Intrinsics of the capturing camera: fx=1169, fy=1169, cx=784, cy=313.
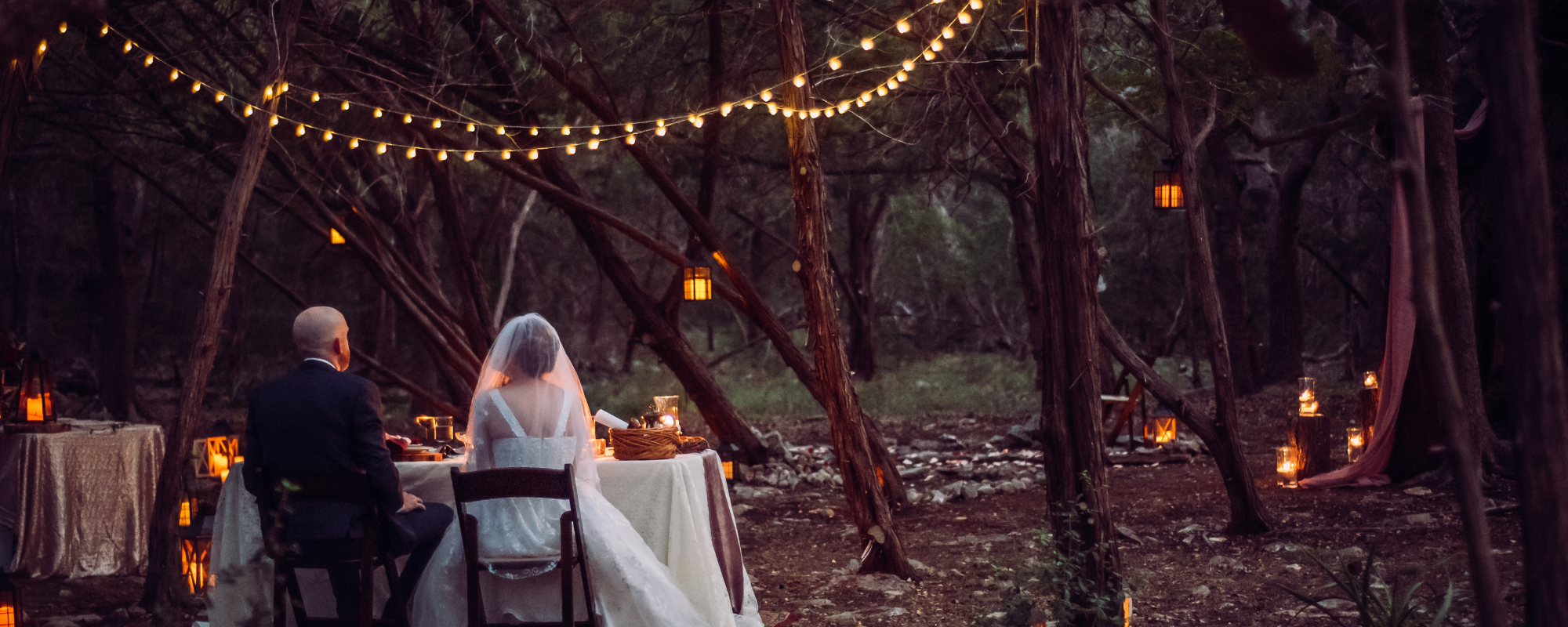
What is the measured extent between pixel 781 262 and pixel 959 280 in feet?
15.4

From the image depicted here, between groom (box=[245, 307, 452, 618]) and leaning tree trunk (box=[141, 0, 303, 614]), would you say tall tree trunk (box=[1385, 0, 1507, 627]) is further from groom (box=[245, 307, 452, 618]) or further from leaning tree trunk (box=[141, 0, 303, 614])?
leaning tree trunk (box=[141, 0, 303, 614])

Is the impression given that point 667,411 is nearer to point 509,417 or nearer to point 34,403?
point 509,417

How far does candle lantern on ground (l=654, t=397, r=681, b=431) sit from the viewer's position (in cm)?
534

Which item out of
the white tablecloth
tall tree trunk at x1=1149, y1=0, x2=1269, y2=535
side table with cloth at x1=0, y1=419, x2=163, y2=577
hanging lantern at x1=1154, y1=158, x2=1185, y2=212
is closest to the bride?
the white tablecloth

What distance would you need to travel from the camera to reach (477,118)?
12195 millimetres

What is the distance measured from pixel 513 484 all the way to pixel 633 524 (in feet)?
3.28

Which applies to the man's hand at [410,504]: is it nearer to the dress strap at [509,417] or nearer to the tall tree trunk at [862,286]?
the dress strap at [509,417]

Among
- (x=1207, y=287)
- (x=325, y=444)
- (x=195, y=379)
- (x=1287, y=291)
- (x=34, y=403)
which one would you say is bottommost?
(x=325, y=444)

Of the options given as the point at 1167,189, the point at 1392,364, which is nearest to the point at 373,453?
the point at 1167,189

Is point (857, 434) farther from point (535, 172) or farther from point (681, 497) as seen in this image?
point (535, 172)

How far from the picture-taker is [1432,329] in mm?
2193

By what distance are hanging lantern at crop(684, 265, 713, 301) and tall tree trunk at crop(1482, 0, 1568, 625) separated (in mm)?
8042

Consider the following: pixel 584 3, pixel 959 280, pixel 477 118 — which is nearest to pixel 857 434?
pixel 584 3

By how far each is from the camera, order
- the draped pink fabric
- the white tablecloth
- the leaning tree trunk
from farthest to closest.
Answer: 1. the draped pink fabric
2. the leaning tree trunk
3. the white tablecloth
